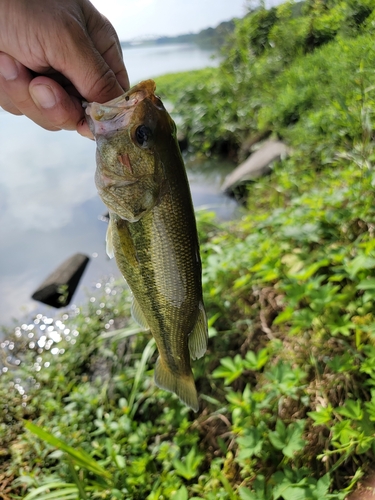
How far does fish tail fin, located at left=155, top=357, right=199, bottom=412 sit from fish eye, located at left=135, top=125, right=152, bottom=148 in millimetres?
1029

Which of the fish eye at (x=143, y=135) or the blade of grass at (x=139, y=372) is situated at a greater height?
the fish eye at (x=143, y=135)

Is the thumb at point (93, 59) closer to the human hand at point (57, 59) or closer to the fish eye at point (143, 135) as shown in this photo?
the human hand at point (57, 59)

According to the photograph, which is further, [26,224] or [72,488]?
[26,224]

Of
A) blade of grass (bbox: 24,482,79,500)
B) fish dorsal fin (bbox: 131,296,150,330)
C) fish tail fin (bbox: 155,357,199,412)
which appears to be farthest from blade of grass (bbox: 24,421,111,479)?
fish dorsal fin (bbox: 131,296,150,330)

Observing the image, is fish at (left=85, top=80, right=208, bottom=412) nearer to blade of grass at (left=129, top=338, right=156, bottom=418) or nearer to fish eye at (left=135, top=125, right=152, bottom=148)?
fish eye at (left=135, top=125, right=152, bottom=148)

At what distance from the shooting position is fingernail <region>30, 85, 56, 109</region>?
164cm

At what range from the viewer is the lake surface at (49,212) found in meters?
5.80

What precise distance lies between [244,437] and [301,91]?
6.41 meters

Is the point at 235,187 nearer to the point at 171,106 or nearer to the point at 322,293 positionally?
the point at 322,293

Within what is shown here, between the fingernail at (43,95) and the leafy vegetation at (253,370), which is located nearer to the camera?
the fingernail at (43,95)

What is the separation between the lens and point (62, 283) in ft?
17.6

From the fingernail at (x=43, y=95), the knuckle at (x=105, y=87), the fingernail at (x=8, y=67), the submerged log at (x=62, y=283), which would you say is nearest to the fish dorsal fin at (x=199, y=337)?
the knuckle at (x=105, y=87)

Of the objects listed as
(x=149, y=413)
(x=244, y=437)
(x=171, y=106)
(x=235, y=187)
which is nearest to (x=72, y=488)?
(x=149, y=413)

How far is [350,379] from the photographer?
7.64 ft
